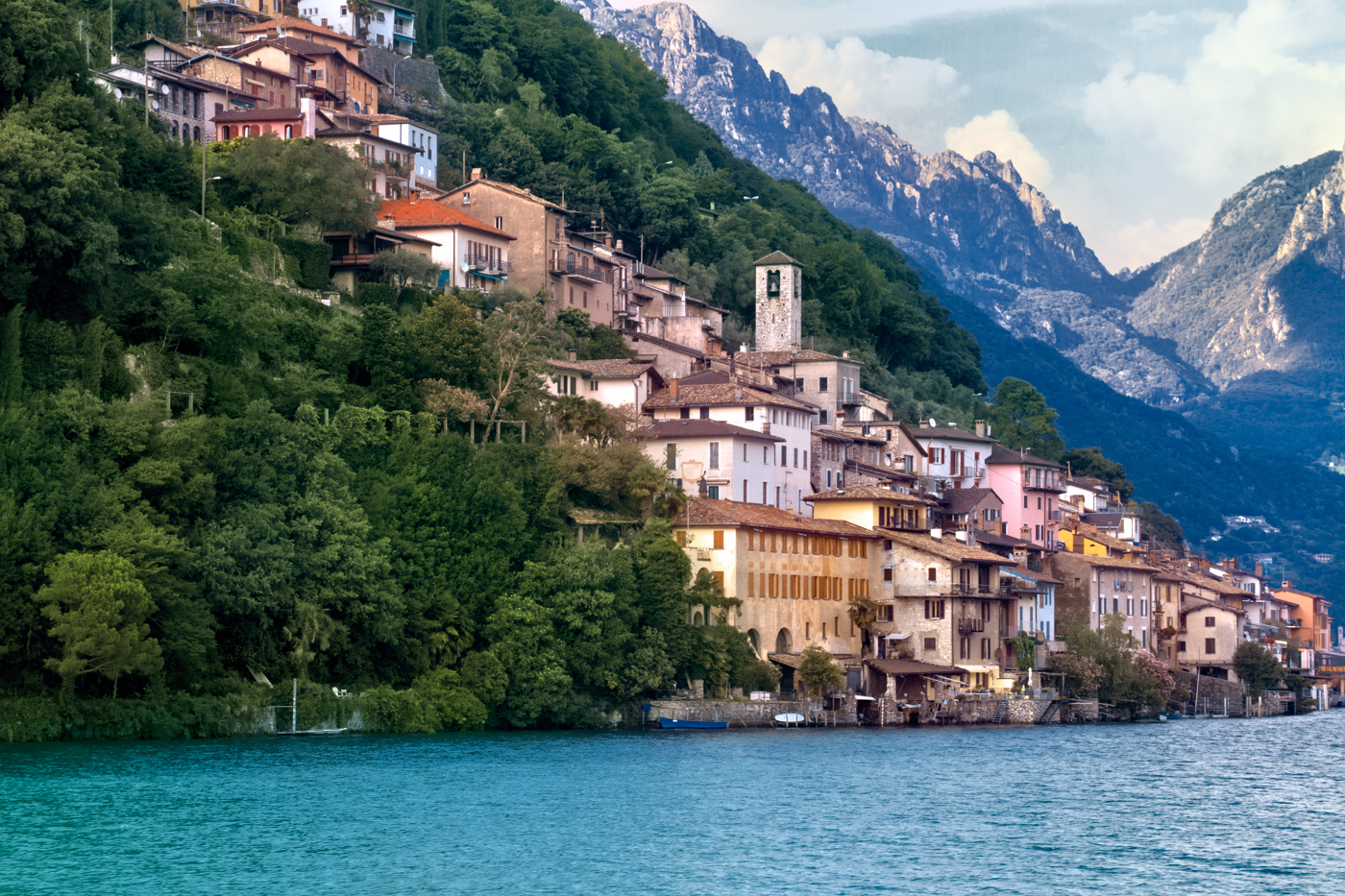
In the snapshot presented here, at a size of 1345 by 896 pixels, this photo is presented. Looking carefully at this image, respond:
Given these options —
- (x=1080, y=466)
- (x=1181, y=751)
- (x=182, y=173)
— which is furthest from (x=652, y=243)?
(x=1181, y=751)

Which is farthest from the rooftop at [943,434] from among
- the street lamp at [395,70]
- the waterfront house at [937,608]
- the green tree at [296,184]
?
the street lamp at [395,70]

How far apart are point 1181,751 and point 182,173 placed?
179 ft

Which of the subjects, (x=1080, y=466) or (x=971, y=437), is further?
(x=1080, y=466)

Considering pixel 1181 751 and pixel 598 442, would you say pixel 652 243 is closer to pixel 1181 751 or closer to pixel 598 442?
pixel 598 442

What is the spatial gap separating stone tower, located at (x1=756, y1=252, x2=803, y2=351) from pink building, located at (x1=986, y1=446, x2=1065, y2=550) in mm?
17129

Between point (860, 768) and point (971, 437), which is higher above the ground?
point (971, 437)

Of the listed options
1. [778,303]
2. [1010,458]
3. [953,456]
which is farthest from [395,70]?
[1010,458]

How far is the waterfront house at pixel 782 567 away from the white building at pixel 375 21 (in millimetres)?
69340

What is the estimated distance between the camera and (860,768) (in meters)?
63.6

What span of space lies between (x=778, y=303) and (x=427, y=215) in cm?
3569

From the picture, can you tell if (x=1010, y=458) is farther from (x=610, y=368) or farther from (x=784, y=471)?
(x=610, y=368)

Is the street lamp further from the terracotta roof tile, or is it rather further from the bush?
the terracotta roof tile

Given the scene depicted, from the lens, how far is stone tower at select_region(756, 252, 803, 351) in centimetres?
12475

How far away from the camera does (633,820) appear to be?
162 feet
